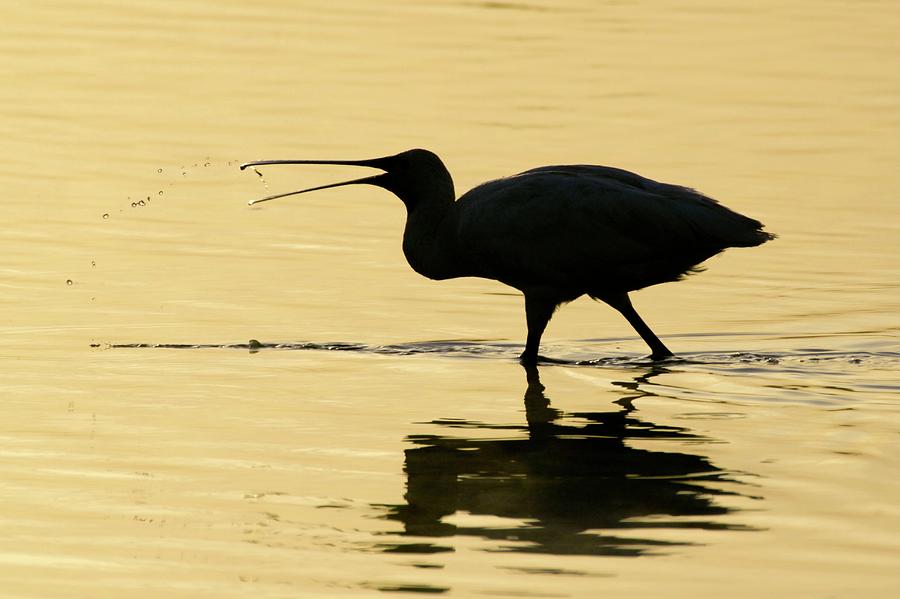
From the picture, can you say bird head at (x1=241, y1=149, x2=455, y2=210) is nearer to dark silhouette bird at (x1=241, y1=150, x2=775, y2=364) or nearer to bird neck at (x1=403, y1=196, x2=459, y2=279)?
bird neck at (x1=403, y1=196, x2=459, y2=279)

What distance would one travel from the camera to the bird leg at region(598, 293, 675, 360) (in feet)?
33.2

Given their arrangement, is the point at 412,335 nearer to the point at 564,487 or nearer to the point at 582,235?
the point at 582,235

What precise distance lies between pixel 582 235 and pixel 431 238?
36.1 inches

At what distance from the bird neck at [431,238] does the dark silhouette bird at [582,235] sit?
2 cm

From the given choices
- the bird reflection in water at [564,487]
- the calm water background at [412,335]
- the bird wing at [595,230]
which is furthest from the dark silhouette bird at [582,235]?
the bird reflection in water at [564,487]

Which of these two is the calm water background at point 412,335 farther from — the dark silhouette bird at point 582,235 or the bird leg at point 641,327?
the dark silhouette bird at point 582,235

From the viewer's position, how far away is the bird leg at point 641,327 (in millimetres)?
10133

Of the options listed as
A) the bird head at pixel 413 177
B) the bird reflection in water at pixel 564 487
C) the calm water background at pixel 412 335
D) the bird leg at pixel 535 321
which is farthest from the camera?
the bird head at pixel 413 177

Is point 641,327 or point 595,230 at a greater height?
point 595,230

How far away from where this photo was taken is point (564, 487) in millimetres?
7305

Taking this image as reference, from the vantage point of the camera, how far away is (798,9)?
2467 cm

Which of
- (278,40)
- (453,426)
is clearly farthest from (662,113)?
(453,426)

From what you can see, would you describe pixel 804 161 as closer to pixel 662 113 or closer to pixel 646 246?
pixel 662 113

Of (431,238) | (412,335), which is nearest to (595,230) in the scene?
(431,238)
